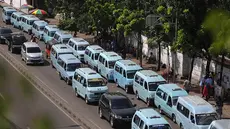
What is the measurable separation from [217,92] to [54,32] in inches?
768

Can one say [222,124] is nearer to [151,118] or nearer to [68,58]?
[151,118]

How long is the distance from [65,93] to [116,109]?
23.4 ft

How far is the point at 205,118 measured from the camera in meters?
18.8

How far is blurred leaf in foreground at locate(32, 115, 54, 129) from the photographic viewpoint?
327cm

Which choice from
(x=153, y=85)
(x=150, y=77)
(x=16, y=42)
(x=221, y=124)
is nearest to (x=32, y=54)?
(x=16, y=42)

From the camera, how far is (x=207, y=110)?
19016 millimetres

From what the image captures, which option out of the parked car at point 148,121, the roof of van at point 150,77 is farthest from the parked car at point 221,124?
the roof of van at point 150,77

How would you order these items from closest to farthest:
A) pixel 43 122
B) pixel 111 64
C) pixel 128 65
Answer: pixel 43 122 → pixel 128 65 → pixel 111 64

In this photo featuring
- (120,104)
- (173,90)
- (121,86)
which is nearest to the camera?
(120,104)

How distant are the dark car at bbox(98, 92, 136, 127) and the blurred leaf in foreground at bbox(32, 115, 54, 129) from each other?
658 inches

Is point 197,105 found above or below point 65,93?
above

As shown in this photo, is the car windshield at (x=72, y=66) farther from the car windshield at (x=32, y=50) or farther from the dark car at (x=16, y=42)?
the dark car at (x=16, y=42)

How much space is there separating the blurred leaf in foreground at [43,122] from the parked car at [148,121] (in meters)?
14.6

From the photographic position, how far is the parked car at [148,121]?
58.5 feet
